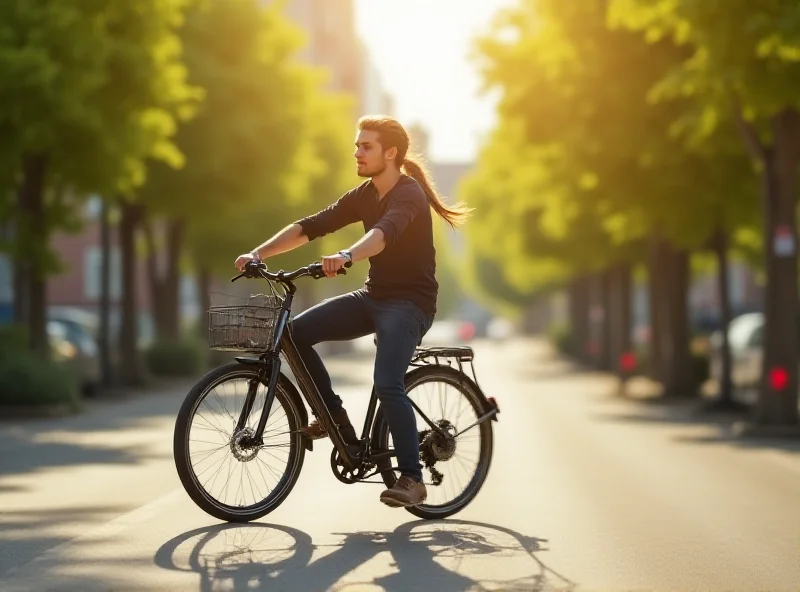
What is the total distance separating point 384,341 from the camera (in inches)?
311

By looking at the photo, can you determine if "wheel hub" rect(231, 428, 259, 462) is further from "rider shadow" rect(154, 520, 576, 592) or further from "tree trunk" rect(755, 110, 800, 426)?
"tree trunk" rect(755, 110, 800, 426)

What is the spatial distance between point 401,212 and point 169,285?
2627 cm

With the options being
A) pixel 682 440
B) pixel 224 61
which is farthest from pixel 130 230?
pixel 682 440

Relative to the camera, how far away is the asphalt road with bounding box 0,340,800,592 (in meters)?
6.57

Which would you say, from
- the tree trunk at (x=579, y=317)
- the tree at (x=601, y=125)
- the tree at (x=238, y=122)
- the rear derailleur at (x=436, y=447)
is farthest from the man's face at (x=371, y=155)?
the tree trunk at (x=579, y=317)

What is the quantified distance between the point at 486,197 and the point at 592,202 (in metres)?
29.6

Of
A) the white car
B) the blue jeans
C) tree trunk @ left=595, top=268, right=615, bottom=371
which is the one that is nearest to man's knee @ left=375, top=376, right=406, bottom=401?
the blue jeans

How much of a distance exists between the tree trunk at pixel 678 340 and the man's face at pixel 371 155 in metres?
17.8

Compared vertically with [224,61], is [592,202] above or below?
below

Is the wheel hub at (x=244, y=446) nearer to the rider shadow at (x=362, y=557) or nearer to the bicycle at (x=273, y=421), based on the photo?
the bicycle at (x=273, y=421)

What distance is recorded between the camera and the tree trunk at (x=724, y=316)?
22016 mm

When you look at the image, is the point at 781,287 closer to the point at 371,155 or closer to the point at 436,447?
the point at 436,447

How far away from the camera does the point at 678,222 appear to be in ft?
67.8

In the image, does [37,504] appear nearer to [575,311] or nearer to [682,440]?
[682,440]
